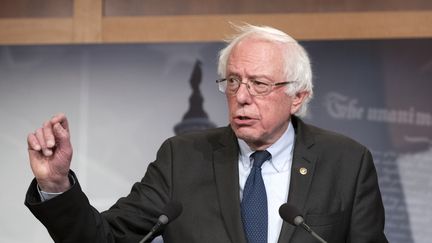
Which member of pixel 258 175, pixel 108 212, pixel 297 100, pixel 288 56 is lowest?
pixel 108 212

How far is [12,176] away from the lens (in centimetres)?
415

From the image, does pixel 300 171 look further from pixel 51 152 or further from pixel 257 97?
pixel 51 152

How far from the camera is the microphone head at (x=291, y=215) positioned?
2.30m

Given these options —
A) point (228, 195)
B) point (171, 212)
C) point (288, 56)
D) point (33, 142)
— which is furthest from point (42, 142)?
point (288, 56)

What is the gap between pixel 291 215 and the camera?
2320 mm

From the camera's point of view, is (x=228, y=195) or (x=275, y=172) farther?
(x=275, y=172)

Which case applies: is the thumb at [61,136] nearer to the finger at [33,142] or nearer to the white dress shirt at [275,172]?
the finger at [33,142]

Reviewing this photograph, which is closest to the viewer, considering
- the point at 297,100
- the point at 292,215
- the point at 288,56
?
the point at 292,215

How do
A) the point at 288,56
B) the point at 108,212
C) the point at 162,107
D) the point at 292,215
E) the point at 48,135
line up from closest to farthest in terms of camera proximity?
the point at 48,135 → the point at 292,215 → the point at 108,212 → the point at 288,56 → the point at 162,107

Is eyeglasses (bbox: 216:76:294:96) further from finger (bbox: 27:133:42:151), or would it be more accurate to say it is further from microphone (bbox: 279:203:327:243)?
finger (bbox: 27:133:42:151)

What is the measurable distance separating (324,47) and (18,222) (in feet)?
5.71

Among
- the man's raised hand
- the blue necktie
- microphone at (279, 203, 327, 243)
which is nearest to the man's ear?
the blue necktie

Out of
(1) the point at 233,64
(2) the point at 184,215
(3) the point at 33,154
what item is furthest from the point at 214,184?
(3) the point at 33,154

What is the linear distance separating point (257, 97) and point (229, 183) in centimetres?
29
